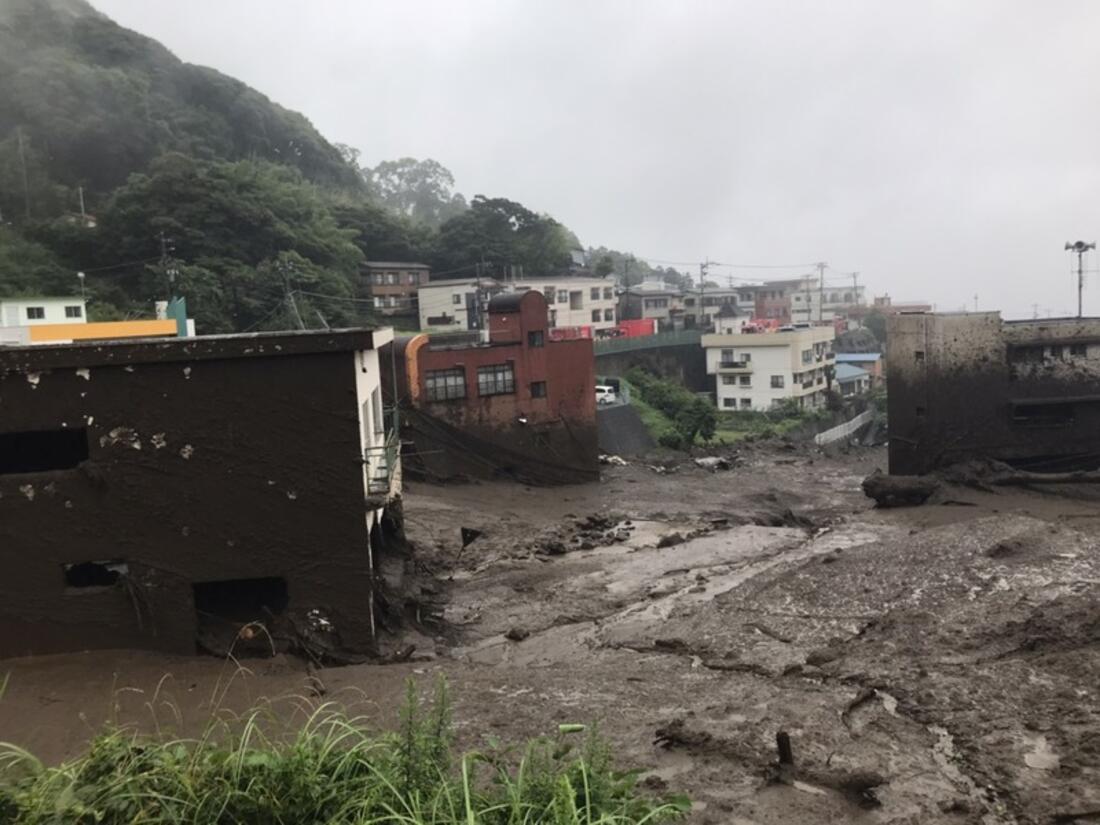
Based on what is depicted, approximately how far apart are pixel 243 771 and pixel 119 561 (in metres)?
7.16

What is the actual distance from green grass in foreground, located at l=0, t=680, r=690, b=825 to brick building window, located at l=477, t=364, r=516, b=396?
25753 millimetres

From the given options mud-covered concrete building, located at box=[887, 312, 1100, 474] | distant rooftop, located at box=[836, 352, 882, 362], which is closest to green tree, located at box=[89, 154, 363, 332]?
mud-covered concrete building, located at box=[887, 312, 1100, 474]

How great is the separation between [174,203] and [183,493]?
37.4m

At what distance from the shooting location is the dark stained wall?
11.7 meters

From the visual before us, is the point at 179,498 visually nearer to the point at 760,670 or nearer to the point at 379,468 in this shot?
the point at 379,468

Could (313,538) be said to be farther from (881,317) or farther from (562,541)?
(881,317)

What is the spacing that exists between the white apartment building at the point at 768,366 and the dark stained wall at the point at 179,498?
1728 inches

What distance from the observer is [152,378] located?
11.9m

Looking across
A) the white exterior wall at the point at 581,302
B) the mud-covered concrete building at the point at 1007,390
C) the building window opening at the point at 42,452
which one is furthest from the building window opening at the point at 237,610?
the white exterior wall at the point at 581,302

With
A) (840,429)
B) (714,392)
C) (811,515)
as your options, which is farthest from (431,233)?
(811,515)

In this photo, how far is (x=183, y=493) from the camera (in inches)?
473

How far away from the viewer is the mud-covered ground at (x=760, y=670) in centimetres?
859

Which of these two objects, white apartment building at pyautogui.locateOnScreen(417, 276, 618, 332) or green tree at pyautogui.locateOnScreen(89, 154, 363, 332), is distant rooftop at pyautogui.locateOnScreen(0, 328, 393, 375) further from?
white apartment building at pyautogui.locateOnScreen(417, 276, 618, 332)

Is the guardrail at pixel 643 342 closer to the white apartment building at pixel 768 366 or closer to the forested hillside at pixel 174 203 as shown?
the white apartment building at pixel 768 366
